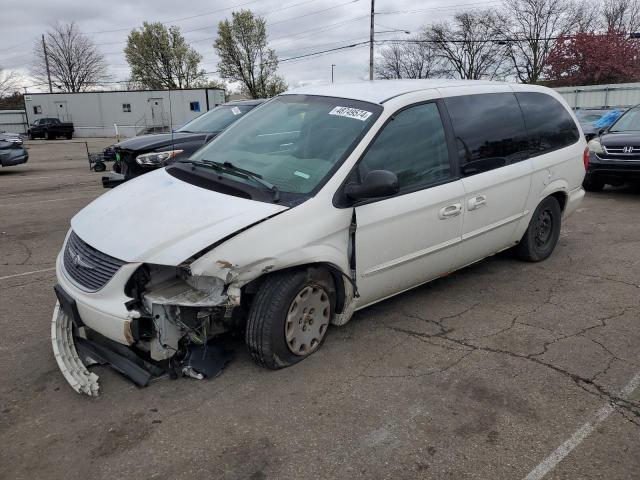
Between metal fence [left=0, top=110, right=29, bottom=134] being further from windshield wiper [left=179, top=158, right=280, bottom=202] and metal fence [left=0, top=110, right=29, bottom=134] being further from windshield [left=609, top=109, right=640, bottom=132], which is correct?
windshield wiper [left=179, top=158, right=280, bottom=202]

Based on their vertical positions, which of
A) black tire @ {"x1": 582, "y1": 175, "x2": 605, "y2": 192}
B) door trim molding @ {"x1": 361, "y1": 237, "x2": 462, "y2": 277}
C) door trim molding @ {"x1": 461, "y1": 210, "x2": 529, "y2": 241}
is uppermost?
door trim molding @ {"x1": 461, "y1": 210, "x2": 529, "y2": 241}

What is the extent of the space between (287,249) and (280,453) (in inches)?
45.1

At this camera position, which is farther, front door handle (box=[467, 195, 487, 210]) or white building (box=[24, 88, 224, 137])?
white building (box=[24, 88, 224, 137])

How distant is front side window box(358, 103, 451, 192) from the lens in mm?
3682

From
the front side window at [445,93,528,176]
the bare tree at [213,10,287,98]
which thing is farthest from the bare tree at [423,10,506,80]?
the front side window at [445,93,528,176]

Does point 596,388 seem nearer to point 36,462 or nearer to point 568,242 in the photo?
point 36,462

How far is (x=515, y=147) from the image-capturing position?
4742 mm

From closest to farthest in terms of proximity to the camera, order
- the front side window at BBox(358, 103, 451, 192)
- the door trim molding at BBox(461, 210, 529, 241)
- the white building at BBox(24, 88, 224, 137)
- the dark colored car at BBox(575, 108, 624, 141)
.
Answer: the front side window at BBox(358, 103, 451, 192) < the door trim molding at BBox(461, 210, 529, 241) < the dark colored car at BBox(575, 108, 624, 141) < the white building at BBox(24, 88, 224, 137)

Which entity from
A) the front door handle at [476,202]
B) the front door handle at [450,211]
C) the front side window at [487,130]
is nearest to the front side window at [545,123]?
the front side window at [487,130]

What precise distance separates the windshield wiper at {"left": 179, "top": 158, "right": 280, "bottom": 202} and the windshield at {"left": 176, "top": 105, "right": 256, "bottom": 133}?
4.68 m

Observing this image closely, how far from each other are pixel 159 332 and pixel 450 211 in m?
2.31

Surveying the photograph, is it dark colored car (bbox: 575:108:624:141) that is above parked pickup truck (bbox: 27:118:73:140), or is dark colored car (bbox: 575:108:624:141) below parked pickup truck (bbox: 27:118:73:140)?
above

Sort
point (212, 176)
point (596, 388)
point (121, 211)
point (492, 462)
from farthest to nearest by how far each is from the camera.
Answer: point (212, 176)
point (121, 211)
point (596, 388)
point (492, 462)

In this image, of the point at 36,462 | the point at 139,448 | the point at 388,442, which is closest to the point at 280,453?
the point at 388,442
